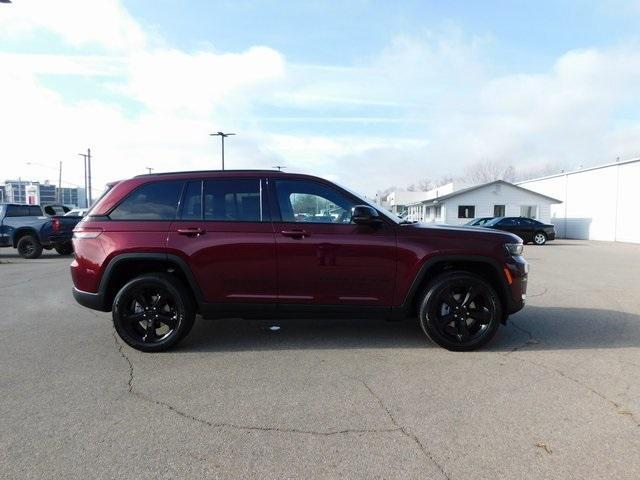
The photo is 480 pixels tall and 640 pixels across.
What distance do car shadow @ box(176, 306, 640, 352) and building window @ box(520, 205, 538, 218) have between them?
32.9m

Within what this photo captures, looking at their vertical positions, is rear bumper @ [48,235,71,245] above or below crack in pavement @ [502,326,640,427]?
above

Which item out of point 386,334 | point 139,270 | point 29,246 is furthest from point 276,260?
point 29,246

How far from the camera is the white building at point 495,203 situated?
36281 millimetres

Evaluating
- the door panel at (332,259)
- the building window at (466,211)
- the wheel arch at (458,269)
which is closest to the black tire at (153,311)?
the door panel at (332,259)

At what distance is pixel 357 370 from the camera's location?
4094mm

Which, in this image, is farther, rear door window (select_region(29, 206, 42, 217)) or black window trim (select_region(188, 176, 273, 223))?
rear door window (select_region(29, 206, 42, 217))

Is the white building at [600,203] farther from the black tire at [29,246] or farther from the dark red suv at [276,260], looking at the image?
the black tire at [29,246]

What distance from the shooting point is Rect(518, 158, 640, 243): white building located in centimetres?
2744

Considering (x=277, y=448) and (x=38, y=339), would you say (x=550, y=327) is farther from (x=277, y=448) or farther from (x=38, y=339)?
(x=38, y=339)

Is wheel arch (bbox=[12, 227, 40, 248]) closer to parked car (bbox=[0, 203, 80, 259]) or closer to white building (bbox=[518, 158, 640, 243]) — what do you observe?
parked car (bbox=[0, 203, 80, 259])

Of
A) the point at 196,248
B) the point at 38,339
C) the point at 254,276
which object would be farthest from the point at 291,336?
the point at 38,339

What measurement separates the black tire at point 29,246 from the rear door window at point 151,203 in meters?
12.2

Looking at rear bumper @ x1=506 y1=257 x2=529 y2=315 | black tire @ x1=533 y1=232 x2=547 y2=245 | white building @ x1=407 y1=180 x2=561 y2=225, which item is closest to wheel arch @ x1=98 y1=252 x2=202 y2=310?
rear bumper @ x1=506 y1=257 x2=529 y2=315

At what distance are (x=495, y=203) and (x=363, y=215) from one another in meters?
36.0
